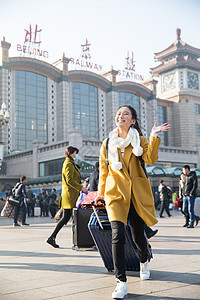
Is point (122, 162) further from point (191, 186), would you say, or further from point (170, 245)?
point (191, 186)

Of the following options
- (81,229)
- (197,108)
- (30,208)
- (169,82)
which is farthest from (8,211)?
(169,82)

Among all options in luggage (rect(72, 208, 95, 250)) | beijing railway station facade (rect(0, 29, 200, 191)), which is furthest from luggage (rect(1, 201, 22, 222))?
beijing railway station facade (rect(0, 29, 200, 191))

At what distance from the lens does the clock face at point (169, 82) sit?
70.2m

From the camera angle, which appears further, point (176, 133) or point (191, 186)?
point (176, 133)

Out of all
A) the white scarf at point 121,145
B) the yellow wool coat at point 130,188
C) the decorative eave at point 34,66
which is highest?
the decorative eave at point 34,66

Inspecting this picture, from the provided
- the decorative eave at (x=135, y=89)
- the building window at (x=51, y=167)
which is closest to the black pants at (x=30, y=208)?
the building window at (x=51, y=167)

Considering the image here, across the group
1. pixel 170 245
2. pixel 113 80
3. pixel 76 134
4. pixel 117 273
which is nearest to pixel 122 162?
pixel 117 273

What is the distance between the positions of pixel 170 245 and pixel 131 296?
361 centimetres

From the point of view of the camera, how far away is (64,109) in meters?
53.5

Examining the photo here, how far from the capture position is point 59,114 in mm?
54125

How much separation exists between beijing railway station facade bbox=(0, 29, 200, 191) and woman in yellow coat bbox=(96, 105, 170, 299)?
115ft

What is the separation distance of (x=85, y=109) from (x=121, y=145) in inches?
2076

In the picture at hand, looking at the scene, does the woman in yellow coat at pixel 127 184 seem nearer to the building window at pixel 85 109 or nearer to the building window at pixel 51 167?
the building window at pixel 51 167

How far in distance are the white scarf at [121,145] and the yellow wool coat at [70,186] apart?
2.92 metres
